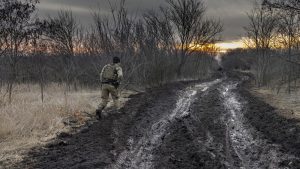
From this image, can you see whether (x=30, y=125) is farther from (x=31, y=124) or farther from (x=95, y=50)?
(x=95, y=50)

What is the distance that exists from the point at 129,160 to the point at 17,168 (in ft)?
7.34

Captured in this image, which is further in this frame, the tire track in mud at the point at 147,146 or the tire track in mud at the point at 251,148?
the tire track in mud at the point at 251,148

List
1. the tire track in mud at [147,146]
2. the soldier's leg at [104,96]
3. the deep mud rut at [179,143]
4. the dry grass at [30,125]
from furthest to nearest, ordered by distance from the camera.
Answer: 1. the soldier's leg at [104,96]
2. the dry grass at [30,125]
3. the deep mud rut at [179,143]
4. the tire track in mud at [147,146]

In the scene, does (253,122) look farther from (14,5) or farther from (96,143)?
(14,5)

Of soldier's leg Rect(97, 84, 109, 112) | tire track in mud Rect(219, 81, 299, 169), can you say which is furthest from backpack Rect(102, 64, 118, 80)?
tire track in mud Rect(219, 81, 299, 169)

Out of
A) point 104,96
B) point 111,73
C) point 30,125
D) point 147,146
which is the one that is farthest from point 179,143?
point 111,73

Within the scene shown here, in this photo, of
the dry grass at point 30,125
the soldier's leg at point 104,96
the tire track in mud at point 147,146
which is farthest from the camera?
the soldier's leg at point 104,96

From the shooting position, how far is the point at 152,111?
57.4ft

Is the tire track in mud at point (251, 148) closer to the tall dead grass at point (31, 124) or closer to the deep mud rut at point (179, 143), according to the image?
the deep mud rut at point (179, 143)

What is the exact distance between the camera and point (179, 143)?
435 inches

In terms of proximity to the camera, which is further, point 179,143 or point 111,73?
point 111,73

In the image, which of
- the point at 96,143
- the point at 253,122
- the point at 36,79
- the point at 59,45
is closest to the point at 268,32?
the point at 59,45

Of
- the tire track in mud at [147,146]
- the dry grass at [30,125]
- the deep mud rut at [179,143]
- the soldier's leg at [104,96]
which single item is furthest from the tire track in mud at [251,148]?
the dry grass at [30,125]

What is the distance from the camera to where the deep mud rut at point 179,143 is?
9031mm
